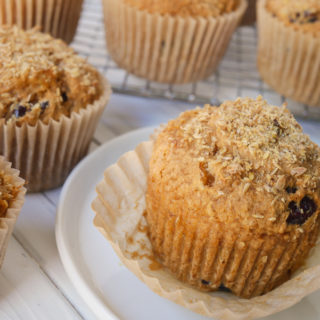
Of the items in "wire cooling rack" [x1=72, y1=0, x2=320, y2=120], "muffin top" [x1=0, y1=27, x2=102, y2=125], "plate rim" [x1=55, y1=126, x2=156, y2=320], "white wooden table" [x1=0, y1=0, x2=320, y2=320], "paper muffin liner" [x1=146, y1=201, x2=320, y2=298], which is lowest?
"white wooden table" [x1=0, y1=0, x2=320, y2=320]

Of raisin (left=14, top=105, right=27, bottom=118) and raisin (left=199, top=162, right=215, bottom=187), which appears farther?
raisin (left=14, top=105, right=27, bottom=118)

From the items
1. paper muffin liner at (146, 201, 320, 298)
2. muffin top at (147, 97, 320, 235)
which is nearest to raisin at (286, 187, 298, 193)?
muffin top at (147, 97, 320, 235)

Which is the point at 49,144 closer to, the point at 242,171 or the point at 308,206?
the point at 242,171

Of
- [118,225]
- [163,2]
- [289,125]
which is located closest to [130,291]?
[118,225]

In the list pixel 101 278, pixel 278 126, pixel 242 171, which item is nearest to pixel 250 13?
pixel 278 126

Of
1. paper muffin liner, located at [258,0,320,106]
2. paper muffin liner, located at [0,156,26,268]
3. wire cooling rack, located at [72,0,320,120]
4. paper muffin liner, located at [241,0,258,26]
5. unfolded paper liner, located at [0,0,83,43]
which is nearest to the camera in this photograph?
paper muffin liner, located at [0,156,26,268]

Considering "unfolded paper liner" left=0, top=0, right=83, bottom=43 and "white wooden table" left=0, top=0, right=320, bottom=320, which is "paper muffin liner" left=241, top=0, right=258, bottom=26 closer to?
"unfolded paper liner" left=0, top=0, right=83, bottom=43

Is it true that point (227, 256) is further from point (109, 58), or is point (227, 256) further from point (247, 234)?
point (109, 58)
